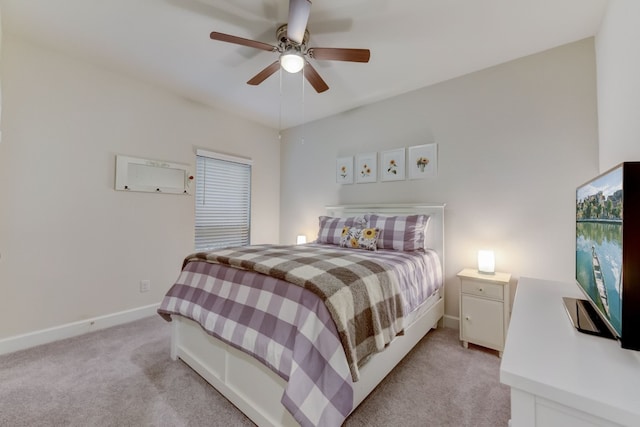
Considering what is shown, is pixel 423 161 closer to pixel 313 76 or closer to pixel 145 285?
pixel 313 76

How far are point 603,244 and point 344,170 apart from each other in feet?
9.14

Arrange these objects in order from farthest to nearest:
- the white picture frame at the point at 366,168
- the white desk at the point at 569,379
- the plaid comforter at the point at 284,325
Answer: the white picture frame at the point at 366,168 < the plaid comforter at the point at 284,325 < the white desk at the point at 569,379

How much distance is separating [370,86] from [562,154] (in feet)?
6.15

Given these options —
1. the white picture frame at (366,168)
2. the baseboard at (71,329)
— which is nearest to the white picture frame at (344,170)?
the white picture frame at (366,168)

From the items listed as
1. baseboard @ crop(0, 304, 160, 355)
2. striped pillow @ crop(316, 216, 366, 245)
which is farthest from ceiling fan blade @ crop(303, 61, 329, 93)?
baseboard @ crop(0, 304, 160, 355)

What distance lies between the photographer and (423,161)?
2.88 metres

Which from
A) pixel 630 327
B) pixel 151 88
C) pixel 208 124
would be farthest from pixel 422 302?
pixel 151 88

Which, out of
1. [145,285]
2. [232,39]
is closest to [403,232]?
[232,39]

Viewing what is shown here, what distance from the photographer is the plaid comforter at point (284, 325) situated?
109 centimetres

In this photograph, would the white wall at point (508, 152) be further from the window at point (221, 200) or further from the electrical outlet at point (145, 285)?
the electrical outlet at point (145, 285)

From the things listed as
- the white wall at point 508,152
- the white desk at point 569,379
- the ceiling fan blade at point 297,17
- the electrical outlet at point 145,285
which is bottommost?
the electrical outlet at point 145,285

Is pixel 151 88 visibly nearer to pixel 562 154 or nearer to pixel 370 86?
pixel 370 86

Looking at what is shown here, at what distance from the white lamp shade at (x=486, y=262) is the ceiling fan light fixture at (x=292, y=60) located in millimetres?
2236

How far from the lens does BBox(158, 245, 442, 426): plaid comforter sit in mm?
1092
